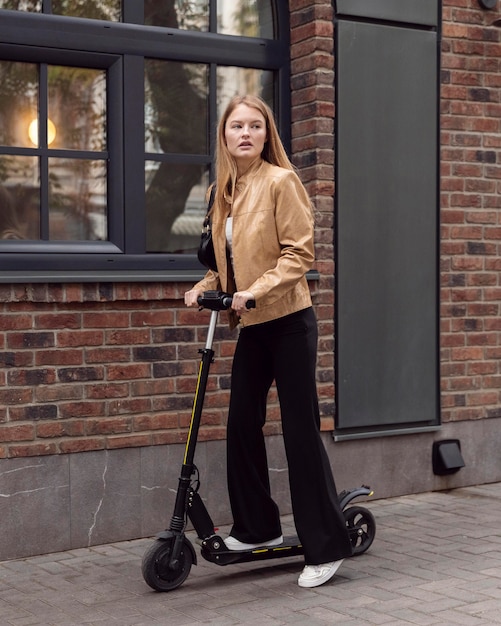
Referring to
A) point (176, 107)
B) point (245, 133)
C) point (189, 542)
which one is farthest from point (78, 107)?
point (189, 542)

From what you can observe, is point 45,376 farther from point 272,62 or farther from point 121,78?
point 272,62

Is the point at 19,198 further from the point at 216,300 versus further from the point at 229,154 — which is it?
the point at 216,300

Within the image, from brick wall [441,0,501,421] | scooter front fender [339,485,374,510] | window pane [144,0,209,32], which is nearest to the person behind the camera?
scooter front fender [339,485,374,510]

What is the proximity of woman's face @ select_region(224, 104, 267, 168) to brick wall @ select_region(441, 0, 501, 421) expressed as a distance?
236cm

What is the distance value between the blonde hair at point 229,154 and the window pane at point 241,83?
145 centimetres

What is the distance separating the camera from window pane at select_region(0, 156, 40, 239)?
19.7 feet

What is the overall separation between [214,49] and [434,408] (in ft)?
8.31

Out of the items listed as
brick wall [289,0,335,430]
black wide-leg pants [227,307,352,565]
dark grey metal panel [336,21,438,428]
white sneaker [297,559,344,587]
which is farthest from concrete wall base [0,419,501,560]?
white sneaker [297,559,344,587]

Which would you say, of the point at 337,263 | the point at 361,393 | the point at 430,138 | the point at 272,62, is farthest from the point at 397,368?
the point at 272,62

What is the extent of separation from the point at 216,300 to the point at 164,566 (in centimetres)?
117

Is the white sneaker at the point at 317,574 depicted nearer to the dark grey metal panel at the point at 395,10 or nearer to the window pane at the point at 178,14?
the window pane at the point at 178,14

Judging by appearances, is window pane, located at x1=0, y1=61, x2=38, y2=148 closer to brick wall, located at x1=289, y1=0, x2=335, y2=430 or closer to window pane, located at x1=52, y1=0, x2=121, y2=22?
window pane, located at x1=52, y1=0, x2=121, y2=22

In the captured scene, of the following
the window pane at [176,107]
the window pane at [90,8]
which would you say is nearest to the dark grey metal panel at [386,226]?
the window pane at [176,107]

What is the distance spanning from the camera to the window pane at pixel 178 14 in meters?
6.43
